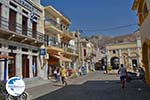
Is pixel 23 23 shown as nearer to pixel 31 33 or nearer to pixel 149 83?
pixel 31 33

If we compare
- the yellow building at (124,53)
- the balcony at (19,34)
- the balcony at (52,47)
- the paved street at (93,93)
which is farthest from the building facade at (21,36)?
the yellow building at (124,53)

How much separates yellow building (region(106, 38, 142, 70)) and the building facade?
42.6 m

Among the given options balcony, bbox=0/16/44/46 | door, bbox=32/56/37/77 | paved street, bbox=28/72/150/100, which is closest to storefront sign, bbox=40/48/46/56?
balcony, bbox=0/16/44/46

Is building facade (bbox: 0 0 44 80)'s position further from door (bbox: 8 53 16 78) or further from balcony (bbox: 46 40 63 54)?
balcony (bbox: 46 40 63 54)

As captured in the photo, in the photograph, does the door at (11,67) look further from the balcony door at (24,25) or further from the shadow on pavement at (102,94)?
the shadow on pavement at (102,94)

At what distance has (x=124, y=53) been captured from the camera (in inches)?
2827

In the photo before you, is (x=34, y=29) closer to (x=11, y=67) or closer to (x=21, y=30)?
(x=21, y=30)

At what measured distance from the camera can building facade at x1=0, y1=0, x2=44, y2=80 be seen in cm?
2147

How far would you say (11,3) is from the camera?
23250 millimetres

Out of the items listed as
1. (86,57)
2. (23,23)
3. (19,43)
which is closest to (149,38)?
(19,43)

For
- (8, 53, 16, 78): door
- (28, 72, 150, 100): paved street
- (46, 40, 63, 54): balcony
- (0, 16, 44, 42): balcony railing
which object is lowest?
(28, 72, 150, 100): paved street

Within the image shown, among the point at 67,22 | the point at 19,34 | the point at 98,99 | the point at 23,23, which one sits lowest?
the point at 98,99

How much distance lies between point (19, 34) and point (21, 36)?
545 millimetres

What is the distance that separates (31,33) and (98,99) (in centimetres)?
1696
